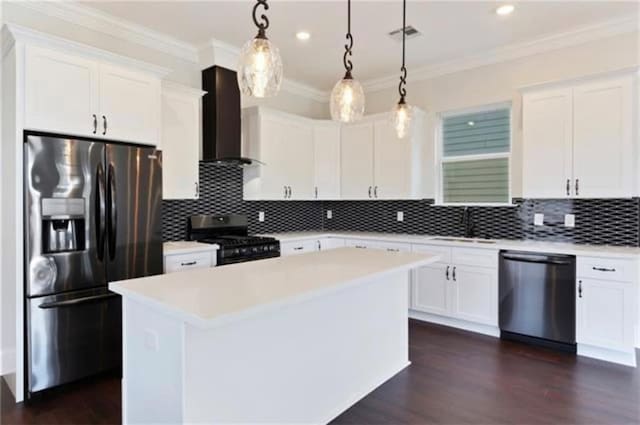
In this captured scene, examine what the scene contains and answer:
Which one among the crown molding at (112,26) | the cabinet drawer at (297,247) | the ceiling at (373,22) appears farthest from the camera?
the cabinet drawer at (297,247)

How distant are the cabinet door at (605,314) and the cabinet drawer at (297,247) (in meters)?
2.73

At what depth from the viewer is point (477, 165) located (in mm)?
4430

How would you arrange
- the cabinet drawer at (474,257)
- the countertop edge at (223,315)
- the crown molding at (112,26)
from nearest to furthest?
the countertop edge at (223,315)
the crown molding at (112,26)
the cabinet drawer at (474,257)

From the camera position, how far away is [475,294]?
3.85 m

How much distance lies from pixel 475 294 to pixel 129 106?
11.7 feet

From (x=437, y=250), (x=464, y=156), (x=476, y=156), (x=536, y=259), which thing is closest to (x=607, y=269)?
(x=536, y=259)

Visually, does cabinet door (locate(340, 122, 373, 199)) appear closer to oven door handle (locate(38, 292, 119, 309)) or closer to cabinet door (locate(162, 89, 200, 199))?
cabinet door (locate(162, 89, 200, 199))

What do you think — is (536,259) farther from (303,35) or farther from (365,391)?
(303,35)

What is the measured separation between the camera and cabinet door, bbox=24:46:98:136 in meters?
2.50

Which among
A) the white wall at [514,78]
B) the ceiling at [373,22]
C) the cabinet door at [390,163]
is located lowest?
the cabinet door at [390,163]

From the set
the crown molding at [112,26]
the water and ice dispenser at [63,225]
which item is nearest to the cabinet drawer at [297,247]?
the water and ice dispenser at [63,225]

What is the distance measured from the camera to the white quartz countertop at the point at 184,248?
10.8ft

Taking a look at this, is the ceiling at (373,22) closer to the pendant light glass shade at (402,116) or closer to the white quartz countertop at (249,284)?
the pendant light glass shade at (402,116)

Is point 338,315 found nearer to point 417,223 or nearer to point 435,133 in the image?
point 417,223
